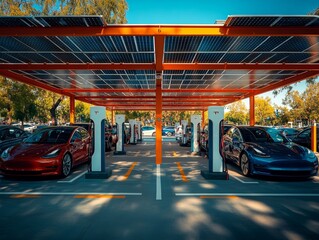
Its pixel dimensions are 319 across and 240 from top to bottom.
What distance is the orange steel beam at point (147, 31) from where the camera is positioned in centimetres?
704

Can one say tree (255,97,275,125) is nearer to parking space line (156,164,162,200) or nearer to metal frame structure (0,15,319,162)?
metal frame structure (0,15,319,162)

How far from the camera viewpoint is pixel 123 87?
16266 mm

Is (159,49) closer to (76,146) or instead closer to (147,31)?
(147,31)

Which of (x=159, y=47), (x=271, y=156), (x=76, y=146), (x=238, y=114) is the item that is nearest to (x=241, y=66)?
(x=159, y=47)

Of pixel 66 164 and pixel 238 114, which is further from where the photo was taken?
pixel 238 114

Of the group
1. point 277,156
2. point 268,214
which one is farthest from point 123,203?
point 277,156

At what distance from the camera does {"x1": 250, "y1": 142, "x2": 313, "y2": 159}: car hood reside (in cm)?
728

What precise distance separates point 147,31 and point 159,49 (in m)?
1.10

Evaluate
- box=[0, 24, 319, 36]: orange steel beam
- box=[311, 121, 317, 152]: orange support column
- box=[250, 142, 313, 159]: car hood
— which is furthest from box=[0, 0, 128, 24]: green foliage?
box=[250, 142, 313, 159]: car hood

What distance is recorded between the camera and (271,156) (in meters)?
7.23

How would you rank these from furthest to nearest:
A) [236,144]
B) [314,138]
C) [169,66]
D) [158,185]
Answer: [314,138] → [169,66] → [236,144] → [158,185]

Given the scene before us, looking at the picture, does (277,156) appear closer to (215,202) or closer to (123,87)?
(215,202)

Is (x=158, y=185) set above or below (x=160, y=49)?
→ below

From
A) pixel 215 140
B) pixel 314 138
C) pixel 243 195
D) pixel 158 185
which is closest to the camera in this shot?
pixel 243 195
